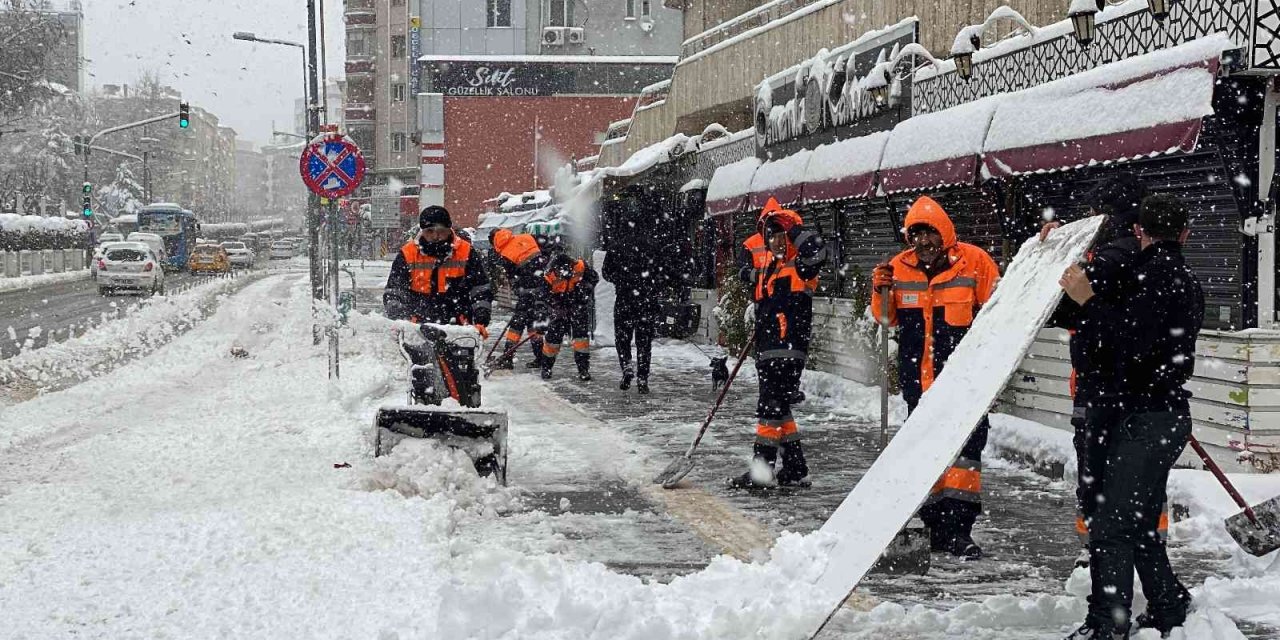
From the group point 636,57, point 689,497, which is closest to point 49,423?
point 689,497

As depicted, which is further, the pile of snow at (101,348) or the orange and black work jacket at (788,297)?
the pile of snow at (101,348)

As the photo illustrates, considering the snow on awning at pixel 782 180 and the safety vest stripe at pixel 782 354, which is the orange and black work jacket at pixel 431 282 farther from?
the snow on awning at pixel 782 180

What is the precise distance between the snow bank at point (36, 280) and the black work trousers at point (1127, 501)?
43.3 meters

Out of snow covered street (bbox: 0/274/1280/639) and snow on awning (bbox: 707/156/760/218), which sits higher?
snow on awning (bbox: 707/156/760/218)

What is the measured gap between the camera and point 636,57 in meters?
61.8

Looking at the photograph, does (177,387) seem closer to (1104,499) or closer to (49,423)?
(49,423)

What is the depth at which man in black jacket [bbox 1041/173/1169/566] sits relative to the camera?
475 centimetres

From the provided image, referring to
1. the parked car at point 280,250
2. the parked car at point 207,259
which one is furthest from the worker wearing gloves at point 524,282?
the parked car at point 280,250

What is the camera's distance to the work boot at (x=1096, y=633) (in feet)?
15.5

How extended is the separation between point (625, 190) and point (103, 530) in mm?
17943

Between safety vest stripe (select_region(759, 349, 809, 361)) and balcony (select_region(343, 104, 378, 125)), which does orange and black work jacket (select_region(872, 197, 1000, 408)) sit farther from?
balcony (select_region(343, 104, 378, 125))

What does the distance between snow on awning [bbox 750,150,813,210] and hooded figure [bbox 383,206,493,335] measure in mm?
6937

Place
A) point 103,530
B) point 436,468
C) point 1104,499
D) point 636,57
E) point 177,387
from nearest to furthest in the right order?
point 1104,499
point 103,530
point 436,468
point 177,387
point 636,57

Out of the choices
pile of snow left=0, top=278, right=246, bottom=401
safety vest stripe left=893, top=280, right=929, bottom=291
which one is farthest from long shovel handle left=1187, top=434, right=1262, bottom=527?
pile of snow left=0, top=278, right=246, bottom=401
